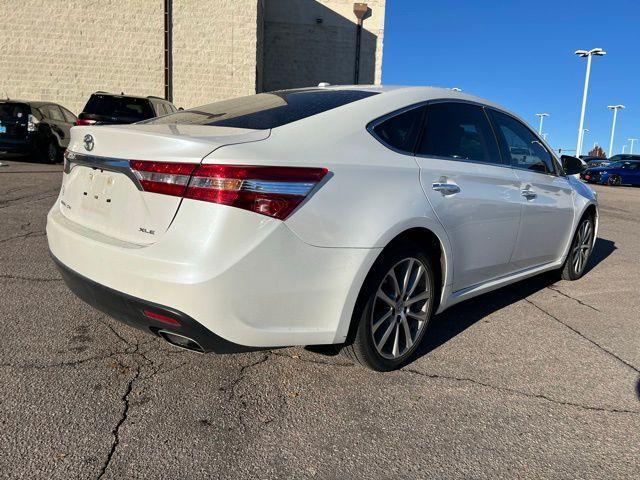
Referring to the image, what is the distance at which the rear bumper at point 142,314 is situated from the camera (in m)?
2.33

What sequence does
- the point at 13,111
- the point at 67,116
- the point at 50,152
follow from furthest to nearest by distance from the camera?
the point at 67,116
the point at 50,152
the point at 13,111

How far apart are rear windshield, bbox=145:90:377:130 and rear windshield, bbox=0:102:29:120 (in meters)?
12.2

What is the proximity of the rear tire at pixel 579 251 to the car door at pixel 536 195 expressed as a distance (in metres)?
0.38

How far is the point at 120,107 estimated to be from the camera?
1303cm

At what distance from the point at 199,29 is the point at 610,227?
16686 millimetres

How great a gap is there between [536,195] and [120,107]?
11.4 meters

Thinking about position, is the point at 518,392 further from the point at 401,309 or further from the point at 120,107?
the point at 120,107

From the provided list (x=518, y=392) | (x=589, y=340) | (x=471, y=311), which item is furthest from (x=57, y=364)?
(x=589, y=340)

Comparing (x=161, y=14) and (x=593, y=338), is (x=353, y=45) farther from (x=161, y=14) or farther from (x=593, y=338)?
(x=593, y=338)

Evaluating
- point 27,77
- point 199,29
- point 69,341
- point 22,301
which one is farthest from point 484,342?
point 27,77

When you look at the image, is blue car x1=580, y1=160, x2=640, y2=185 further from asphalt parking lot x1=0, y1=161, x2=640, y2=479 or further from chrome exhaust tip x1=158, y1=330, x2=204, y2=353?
chrome exhaust tip x1=158, y1=330, x2=204, y2=353

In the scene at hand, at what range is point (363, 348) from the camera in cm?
288

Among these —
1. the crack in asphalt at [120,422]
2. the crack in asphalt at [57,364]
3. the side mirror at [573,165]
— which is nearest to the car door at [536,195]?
the side mirror at [573,165]

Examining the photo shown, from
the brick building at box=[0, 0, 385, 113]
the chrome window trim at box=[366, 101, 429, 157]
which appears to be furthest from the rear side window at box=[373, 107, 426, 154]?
the brick building at box=[0, 0, 385, 113]
